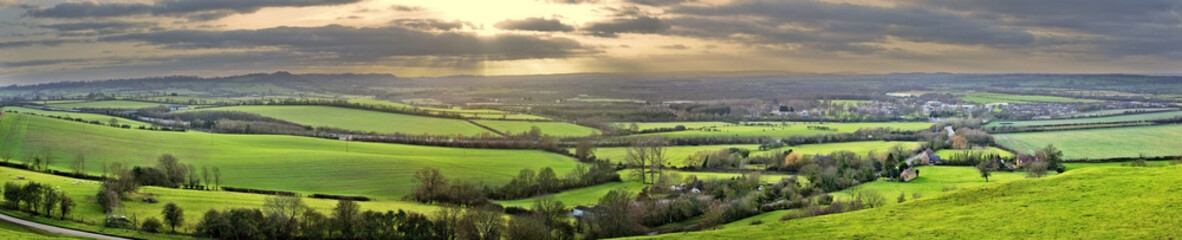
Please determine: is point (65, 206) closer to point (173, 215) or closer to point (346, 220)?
point (173, 215)

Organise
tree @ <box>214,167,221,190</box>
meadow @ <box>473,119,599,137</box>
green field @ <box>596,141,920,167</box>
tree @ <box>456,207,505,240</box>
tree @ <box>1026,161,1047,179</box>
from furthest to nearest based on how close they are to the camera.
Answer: meadow @ <box>473,119,599,137</box> < green field @ <box>596,141,920,167</box> < tree @ <box>214,167,221,190</box> < tree @ <box>1026,161,1047,179</box> < tree @ <box>456,207,505,240</box>

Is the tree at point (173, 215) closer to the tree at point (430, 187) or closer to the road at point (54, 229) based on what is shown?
the road at point (54, 229)

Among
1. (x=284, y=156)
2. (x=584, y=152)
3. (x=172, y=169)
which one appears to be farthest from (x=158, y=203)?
(x=584, y=152)

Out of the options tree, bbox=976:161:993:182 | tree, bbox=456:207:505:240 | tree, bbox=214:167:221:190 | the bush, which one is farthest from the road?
tree, bbox=976:161:993:182

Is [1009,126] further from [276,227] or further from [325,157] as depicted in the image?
[276,227]

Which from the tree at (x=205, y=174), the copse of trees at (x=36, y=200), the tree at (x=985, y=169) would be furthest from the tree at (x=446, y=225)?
the tree at (x=985, y=169)

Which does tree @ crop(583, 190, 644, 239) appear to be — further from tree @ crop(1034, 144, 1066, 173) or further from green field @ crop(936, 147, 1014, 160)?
green field @ crop(936, 147, 1014, 160)
